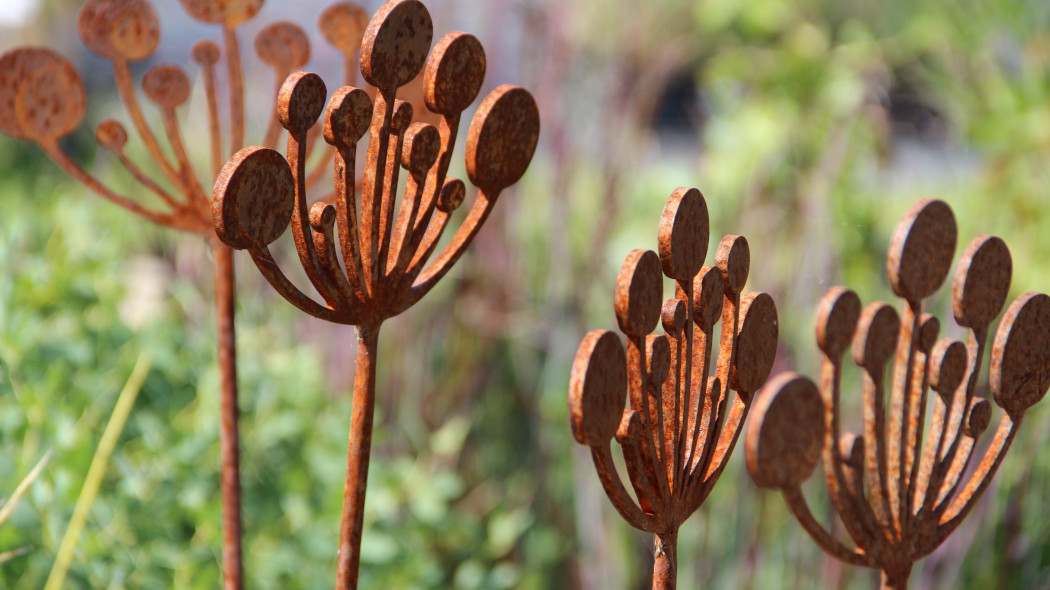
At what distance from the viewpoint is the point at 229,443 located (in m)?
0.39

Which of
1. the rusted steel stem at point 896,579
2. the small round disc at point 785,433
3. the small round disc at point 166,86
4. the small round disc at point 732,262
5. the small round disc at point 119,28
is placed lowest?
the rusted steel stem at point 896,579

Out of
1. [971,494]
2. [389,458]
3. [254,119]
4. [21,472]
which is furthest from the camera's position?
[254,119]

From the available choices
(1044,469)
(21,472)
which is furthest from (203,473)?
(1044,469)

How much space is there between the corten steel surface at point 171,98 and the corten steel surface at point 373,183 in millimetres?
120

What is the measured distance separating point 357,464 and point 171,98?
A: 241 millimetres

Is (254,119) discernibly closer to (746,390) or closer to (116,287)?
(116,287)

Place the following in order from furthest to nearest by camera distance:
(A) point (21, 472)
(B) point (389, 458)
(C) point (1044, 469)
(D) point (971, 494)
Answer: (B) point (389, 458)
(C) point (1044, 469)
(A) point (21, 472)
(D) point (971, 494)

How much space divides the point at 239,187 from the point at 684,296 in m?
0.15

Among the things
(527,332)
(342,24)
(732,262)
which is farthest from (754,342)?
(527,332)

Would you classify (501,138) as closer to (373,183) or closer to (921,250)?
(373,183)

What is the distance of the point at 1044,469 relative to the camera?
105 cm

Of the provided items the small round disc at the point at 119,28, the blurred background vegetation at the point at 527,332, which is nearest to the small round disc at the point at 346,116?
the small round disc at the point at 119,28

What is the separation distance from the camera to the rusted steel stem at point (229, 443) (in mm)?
387

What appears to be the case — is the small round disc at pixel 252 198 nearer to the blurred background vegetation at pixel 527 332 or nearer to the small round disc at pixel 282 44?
the small round disc at pixel 282 44
